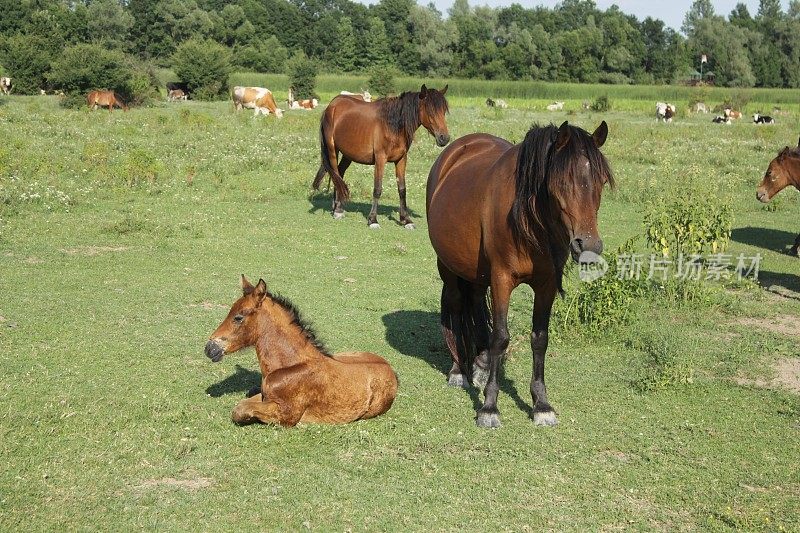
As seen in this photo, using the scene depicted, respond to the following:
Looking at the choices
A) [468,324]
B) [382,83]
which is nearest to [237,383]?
[468,324]

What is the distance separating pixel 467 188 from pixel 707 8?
145821 millimetres

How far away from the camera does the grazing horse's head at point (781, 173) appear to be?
43.0ft

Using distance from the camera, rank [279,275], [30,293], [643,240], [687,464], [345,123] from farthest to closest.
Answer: [345,123] → [643,240] → [279,275] → [30,293] → [687,464]

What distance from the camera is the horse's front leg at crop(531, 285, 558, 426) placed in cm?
611

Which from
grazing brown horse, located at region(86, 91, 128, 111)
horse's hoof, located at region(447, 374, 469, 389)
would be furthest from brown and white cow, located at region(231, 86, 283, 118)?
horse's hoof, located at region(447, 374, 469, 389)

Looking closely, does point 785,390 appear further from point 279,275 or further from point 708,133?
point 708,133

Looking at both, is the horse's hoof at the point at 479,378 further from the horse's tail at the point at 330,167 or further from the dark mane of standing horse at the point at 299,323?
the horse's tail at the point at 330,167

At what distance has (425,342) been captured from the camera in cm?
838

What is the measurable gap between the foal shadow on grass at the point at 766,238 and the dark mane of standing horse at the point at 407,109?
573 centimetres

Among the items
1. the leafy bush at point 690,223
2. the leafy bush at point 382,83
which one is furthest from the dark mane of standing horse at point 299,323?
the leafy bush at point 382,83

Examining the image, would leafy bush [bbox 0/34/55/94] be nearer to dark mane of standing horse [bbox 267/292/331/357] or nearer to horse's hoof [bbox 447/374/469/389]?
horse's hoof [bbox 447/374/469/389]

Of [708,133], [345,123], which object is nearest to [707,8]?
[708,133]

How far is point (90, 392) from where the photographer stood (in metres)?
6.32

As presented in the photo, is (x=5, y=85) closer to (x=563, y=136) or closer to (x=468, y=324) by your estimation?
(x=468, y=324)
